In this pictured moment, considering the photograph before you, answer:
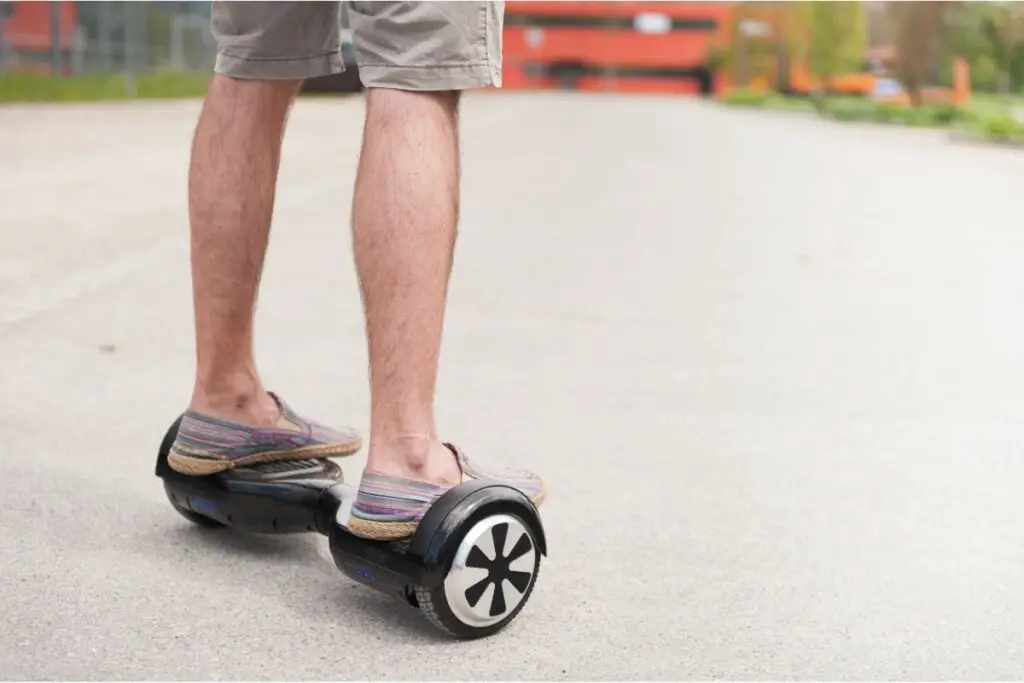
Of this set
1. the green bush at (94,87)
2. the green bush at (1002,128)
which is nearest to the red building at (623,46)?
the green bush at (94,87)

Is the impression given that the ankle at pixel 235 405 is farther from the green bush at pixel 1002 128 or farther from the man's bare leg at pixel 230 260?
the green bush at pixel 1002 128

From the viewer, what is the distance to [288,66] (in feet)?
7.37

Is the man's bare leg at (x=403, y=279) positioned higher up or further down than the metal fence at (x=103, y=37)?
higher up

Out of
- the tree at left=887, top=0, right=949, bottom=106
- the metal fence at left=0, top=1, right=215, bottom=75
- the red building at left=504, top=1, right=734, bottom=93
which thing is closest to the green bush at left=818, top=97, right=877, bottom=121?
the tree at left=887, top=0, right=949, bottom=106

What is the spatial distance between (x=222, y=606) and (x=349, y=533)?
23 centimetres

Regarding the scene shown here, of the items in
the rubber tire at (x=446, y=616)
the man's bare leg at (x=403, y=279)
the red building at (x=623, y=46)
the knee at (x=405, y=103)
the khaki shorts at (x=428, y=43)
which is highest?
the khaki shorts at (x=428, y=43)

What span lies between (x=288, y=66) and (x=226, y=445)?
64 cm

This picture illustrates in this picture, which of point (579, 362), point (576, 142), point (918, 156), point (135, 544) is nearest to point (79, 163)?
point (579, 362)

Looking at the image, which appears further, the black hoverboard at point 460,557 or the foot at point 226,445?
the foot at point 226,445

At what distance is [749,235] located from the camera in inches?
324

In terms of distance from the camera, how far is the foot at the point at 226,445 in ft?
7.58

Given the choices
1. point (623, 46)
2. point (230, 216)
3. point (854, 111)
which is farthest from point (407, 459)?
point (623, 46)

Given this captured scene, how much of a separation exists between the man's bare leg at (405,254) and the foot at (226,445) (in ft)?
1.20

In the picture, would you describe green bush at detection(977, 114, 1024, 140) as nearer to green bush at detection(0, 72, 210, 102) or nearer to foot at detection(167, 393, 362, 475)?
green bush at detection(0, 72, 210, 102)
